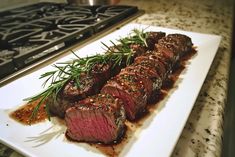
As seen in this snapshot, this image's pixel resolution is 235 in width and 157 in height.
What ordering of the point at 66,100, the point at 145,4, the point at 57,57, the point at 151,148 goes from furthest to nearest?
1. the point at 145,4
2. the point at 57,57
3. the point at 66,100
4. the point at 151,148

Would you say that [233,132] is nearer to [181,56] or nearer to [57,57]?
[181,56]

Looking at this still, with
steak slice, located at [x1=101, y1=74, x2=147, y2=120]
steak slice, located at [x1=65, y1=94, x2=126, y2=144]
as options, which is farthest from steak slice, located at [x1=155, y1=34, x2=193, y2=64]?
steak slice, located at [x1=65, y1=94, x2=126, y2=144]

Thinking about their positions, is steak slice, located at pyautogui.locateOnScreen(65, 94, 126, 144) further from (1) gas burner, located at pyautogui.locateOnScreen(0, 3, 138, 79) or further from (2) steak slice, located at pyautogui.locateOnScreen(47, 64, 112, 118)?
(1) gas burner, located at pyautogui.locateOnScreen(0, 3, 138, 79)

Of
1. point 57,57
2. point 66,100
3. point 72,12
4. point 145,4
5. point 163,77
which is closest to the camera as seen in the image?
point 66,100

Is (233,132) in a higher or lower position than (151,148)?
lower

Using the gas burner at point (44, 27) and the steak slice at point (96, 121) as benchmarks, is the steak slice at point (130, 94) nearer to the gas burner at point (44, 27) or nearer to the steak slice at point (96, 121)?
the steak slice at point (96, 121)

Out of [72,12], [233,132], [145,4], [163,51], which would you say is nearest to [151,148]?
[163,51]
